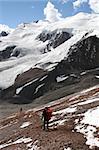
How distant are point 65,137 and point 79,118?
672 cm

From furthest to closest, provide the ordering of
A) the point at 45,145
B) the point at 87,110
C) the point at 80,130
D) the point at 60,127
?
the point at 87,110
the point at 60,127
the point at 80,130
the point at 45,145

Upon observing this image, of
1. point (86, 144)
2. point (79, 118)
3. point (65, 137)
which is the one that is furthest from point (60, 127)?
point (86, 144)

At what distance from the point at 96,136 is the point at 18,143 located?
8953 mm

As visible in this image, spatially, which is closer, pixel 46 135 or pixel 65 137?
pixel 65 137

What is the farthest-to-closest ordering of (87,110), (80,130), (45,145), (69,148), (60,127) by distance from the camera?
(87,110), (60,127), (80,130), (45,145), (69,148)

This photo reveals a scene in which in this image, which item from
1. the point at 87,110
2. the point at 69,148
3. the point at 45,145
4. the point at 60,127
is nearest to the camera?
the point at 69,148

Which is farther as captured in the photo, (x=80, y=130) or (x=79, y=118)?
(x=79, y=118)

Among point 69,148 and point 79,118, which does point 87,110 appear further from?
point 69,148

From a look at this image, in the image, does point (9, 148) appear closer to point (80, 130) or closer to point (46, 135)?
point (46, 135)

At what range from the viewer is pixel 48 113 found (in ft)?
125

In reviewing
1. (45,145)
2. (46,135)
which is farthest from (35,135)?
(45,145)

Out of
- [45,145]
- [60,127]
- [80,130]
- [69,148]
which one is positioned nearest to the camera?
[69,148]

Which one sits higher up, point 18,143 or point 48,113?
point 48,113

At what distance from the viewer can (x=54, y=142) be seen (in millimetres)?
34094
